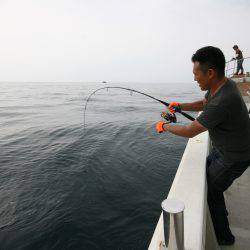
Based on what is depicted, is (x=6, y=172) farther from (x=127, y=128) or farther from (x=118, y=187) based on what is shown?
(x=127, y=128)

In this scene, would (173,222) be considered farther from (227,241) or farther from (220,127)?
(227,241)

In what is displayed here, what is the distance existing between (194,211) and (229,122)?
0.99 meters

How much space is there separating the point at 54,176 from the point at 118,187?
193 cm

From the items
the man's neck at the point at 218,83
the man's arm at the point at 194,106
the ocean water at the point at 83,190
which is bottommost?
the ocean water at the point at 83,190

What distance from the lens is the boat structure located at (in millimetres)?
1454

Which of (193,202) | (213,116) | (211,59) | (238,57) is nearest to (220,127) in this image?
(213,116)

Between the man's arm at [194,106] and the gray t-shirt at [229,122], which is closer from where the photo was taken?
the gray t-shirt at [229,122]

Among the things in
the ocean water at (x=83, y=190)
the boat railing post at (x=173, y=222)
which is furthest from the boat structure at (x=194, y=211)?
the ocean water at (x=83, y=190)

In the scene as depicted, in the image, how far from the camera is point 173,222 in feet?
4.59

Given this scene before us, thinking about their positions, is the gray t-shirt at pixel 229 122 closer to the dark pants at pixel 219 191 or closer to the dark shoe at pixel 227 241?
the dark pants at pixel 219 191

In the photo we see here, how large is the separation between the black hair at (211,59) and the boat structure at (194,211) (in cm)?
126

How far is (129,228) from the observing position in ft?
14.8

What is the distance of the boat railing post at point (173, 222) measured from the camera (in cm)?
137

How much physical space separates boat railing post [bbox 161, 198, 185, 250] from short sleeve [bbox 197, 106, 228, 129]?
1.13 meters
